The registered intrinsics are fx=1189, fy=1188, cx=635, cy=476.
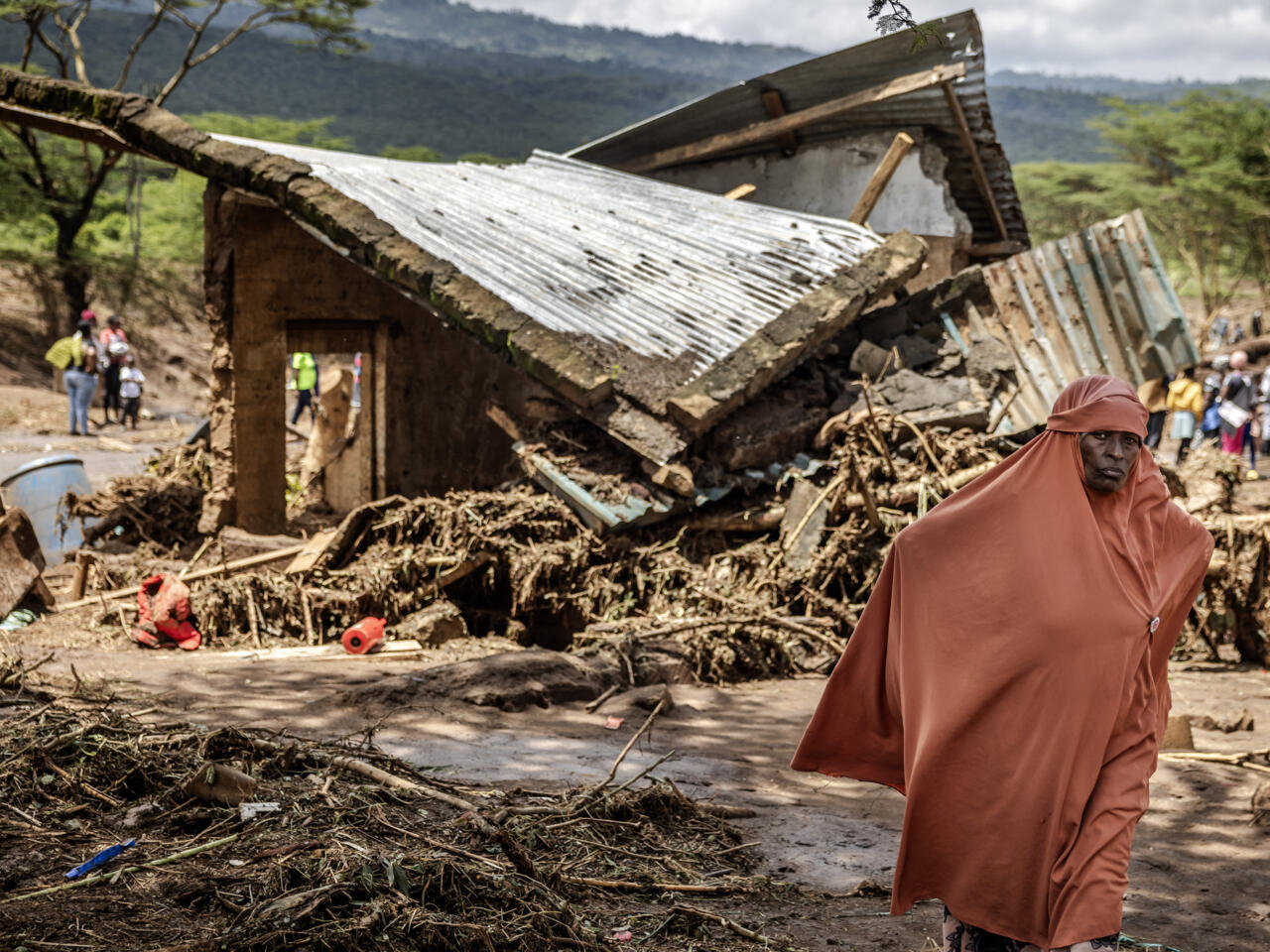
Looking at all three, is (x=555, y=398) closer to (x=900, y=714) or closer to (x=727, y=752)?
(x=727, y=752)

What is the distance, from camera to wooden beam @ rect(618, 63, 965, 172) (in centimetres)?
1278

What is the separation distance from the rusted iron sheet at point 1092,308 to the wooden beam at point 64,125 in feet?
25.2

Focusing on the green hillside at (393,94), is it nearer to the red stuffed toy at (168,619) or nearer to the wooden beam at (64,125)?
the wooden beam at (64,125)

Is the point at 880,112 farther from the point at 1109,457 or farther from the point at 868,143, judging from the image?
the point at 1109,457

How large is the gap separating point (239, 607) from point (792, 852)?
16.7 feet

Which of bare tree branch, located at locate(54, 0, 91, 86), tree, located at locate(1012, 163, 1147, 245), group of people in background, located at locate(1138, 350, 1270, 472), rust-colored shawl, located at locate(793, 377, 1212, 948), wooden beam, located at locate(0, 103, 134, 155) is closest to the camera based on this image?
rust-colored shawl, located at locate(793, 377, 1212, 948)

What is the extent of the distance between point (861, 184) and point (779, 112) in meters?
1.39

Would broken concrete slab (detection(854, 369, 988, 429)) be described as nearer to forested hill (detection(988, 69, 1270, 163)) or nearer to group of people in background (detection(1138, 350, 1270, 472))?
group of people in background (detection(1138, 350, 1270, 472))

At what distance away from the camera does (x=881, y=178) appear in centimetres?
1302

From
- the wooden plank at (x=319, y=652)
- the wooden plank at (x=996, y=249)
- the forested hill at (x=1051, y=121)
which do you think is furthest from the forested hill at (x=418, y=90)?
the wooden plank at (x=319, y=652)

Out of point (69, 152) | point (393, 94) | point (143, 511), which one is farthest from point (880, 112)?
point (393, 94)

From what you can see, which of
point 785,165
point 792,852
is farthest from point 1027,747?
point 785,165

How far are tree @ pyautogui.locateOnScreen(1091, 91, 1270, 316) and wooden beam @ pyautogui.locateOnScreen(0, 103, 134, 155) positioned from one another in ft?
100

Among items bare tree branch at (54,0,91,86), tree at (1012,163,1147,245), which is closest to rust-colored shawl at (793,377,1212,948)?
bare tree branch at (54,0,91,86)
